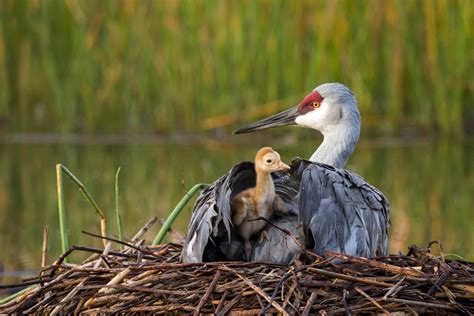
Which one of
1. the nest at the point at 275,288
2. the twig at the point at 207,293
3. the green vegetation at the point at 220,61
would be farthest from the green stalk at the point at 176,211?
the green vegetation at the point at 220,61

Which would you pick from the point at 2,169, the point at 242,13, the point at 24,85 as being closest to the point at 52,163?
the point at 2,169

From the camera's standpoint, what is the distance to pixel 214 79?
43.3 feet

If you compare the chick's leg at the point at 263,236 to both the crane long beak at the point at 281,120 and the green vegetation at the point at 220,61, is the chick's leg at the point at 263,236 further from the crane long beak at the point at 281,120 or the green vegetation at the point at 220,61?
the green vegetation at the point at 220,61

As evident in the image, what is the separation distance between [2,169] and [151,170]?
5.50 feet

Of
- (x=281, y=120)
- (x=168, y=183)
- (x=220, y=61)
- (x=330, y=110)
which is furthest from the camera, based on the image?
(x=220, y=61)

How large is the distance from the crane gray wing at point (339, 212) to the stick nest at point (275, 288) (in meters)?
0.17

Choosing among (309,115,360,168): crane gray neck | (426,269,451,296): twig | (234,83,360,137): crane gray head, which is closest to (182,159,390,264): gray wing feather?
(426,269,451,296): twig

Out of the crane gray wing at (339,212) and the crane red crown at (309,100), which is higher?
the crane red crown at (309,100)

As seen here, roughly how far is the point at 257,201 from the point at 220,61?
7.82 m

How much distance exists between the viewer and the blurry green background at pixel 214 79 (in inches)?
503

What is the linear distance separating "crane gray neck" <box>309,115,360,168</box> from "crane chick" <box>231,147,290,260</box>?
1.47 m

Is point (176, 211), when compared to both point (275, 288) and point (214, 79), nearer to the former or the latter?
point (275, 288)

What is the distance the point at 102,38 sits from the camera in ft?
45.1

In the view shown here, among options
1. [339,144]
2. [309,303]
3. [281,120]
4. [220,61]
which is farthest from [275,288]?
[220,61]
